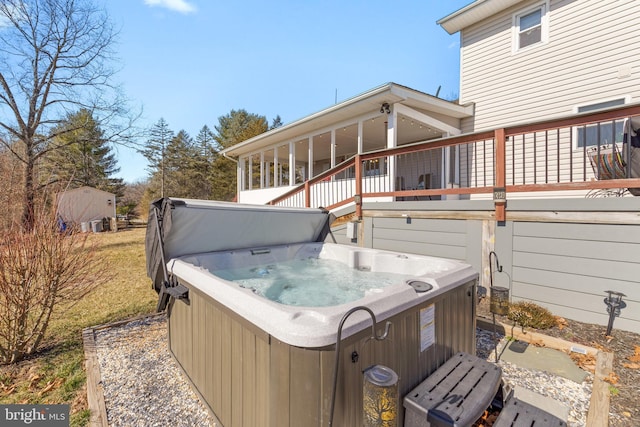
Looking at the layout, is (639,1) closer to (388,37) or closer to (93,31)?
(388,37)

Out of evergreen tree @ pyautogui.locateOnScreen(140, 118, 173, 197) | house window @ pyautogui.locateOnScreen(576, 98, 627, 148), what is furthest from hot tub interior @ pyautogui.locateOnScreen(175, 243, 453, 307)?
evergreen tree @ pyautogui.locateOnScreen(140, 118, 173, 197)

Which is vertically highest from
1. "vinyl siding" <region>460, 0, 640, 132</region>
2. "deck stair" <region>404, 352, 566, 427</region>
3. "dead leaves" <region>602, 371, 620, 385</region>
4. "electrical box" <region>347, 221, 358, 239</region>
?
"vinyl siding" <region>460, 0, 640, 132</region>

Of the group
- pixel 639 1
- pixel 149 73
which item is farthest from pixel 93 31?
pixel 639 1

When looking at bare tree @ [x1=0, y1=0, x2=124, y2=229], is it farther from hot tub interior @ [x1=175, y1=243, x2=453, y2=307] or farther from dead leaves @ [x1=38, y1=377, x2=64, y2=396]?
hot tub interior @ [x1=175, y1=243, x2=453, y2=307]

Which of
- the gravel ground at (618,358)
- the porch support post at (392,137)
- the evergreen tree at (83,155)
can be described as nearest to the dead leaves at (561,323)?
the gravel ground at (618,358)

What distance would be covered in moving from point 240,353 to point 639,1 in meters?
8.69

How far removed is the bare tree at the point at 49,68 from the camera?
9609 millimetres

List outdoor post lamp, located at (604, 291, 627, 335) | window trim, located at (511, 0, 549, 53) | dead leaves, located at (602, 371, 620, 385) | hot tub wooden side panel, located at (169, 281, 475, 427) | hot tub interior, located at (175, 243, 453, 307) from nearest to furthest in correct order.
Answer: hot tub wooden side panel, located at (169, 281, 475, 427)
dead leaves, located at (602, 371, 620, 385)
outdoor post lamp, located at (604, 291, 627, 335)
hot tub interior, located at (175, 243, 453, 307)
window trim, located at (511, 0, 549, 53)

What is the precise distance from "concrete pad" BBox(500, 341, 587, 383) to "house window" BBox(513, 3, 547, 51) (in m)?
6.84

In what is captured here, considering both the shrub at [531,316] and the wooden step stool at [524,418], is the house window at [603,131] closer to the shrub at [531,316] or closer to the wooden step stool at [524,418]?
the shrub at [531,316]

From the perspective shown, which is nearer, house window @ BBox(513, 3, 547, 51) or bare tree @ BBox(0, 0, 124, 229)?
house window @ BBox(513, 3, 547, 51)

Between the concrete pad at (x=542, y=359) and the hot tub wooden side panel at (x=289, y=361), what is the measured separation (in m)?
0.59

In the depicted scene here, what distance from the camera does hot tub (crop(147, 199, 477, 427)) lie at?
126 cm

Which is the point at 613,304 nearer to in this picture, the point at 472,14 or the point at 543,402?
the point at 543,402
